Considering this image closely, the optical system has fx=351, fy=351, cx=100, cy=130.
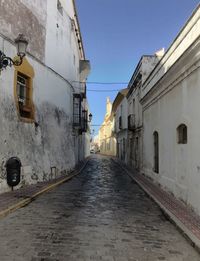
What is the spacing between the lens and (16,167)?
1201 cm

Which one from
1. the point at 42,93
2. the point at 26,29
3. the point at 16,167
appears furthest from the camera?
the point at 42,93

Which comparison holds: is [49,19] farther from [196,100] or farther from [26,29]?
[196,100]

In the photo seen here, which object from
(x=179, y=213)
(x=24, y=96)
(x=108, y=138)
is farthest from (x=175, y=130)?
(x=108, y=138)

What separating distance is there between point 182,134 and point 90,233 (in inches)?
186

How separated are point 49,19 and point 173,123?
8538mm

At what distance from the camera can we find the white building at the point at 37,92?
39.0 ft

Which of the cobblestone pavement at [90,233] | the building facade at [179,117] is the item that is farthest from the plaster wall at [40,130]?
the building facade at [179,117]

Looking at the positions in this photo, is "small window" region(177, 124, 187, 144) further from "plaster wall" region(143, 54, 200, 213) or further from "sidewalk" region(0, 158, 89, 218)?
"sidewalk" region(0, 158, 89, 218)

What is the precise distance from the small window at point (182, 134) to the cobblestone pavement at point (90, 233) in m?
2.02

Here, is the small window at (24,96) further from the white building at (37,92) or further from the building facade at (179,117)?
the building facade at (179,117)

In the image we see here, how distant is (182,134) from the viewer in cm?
1023

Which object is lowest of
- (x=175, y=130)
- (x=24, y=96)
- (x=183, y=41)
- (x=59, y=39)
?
(x=175, y=130)

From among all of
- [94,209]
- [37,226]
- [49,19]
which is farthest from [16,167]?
[49,19]

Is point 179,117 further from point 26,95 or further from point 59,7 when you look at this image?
point 59,7
